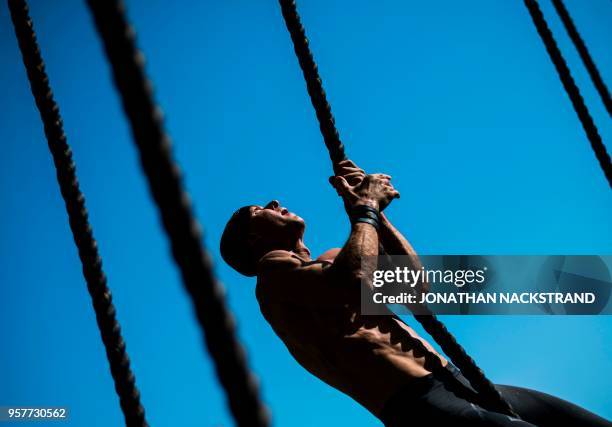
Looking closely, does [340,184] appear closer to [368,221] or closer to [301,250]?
[368,221]

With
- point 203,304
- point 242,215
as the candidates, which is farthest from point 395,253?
point 203,304

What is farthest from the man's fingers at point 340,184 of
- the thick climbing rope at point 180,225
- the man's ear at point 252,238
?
the thick climbing rope at point 180,225

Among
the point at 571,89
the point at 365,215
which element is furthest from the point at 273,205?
the point at 571,89

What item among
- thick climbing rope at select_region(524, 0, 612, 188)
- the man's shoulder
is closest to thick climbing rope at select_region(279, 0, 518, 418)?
the man's shoulder

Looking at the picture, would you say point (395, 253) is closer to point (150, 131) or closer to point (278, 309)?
point (278, 309)

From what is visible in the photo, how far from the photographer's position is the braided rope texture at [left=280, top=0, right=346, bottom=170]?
169 centimetres

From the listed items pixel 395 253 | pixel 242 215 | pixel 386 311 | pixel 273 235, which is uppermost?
pixel 242 215

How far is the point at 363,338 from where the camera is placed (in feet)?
6.35

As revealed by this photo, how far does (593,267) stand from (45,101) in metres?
2.85

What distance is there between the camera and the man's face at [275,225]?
8.35ft

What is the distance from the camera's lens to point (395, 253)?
7.65 feet

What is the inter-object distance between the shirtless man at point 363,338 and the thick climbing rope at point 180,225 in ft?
4.49

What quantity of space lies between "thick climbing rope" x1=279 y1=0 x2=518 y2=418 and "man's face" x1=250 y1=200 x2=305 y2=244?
2.63 ft

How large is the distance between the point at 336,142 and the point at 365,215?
1.12ft
